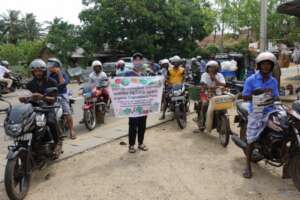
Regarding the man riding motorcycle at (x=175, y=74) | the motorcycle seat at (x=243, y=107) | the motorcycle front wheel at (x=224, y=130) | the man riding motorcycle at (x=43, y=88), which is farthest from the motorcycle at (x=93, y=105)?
the motorcycle seat at (x=243, y=107)

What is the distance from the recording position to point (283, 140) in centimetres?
489

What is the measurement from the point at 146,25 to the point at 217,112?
2848 cm

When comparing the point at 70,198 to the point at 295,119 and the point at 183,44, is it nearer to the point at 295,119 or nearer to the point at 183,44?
the point at 295,119

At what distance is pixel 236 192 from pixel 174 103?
4.14 m

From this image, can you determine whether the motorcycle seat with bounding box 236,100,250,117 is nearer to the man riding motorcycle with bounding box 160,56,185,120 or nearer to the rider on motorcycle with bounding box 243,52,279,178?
the rider on motorcycle with bounding box 243,52,279,178

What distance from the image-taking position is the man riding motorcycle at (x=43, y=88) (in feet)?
17.6

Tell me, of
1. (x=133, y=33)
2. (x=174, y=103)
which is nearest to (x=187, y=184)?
(x=174, y=103)

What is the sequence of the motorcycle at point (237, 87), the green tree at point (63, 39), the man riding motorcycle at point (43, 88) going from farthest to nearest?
the green tree at point (63, 39)
the motorcycle at point (237, 87)
the man riding motorcycle at point (43, 88)

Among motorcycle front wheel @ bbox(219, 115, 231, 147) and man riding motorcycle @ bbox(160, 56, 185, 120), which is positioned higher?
man riding motorcycle @ bbox(160, 56, 185, 120)

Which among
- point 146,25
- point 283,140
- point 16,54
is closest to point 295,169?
point 283,140

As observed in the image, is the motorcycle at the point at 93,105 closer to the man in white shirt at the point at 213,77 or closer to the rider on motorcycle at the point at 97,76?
the rider on motorcycle at the point at 97,76

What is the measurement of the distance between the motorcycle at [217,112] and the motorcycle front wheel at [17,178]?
142 inches

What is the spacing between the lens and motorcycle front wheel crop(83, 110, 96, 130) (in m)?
8.70

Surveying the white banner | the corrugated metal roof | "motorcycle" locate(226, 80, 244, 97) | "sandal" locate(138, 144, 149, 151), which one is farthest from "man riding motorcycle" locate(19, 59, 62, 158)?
the corrugated metal roof
